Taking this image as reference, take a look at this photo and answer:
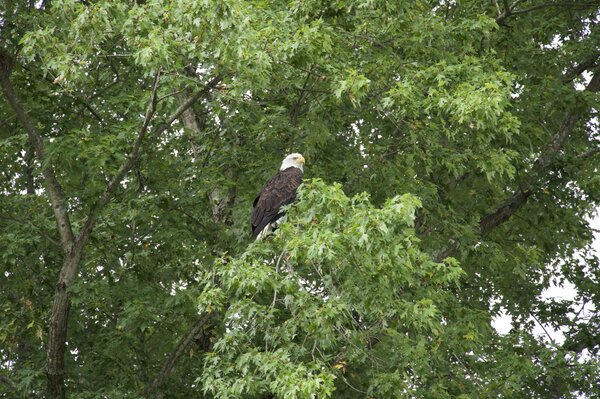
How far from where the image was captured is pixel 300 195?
9078mm

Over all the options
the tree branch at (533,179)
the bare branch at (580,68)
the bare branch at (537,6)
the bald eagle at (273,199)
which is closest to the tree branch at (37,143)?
the bald eagle at (273,199)

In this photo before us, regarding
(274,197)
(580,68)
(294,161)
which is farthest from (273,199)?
(580,68)

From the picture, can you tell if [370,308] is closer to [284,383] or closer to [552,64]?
[284,383]

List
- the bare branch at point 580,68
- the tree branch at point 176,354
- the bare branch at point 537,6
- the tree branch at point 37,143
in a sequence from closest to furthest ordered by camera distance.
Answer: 1. the tree branch at point 37,143
2. the tree branch at point 176,354
3. the bare branch at point 537,6
4. the bare branch at point 580,68

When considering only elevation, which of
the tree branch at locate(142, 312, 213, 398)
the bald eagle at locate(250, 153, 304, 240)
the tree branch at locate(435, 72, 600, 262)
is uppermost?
the tree branch at locate(435, 72, 600, 262)

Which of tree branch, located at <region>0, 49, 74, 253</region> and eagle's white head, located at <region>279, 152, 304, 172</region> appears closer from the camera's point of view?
eagle's white head, located at <region>279, 152, 304, 172</region>

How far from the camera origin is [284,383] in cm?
834

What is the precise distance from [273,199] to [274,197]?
0.07ft

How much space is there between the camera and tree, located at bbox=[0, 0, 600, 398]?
9.18 m

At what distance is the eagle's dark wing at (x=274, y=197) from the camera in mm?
10750

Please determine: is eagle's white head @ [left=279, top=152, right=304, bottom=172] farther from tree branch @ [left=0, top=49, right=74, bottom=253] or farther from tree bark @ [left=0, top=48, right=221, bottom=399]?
tree branch @ [left=0, top=49, right=74, bottom=253]

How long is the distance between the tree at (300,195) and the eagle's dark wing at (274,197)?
45 cm

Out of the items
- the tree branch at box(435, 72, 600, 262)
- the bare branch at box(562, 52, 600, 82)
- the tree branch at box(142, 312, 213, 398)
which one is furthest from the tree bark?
the bare branch at box(562, 52, 600, 82)

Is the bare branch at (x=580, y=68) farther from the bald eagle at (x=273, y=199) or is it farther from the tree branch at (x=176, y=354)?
the tree branch at (x=176, y=354)
